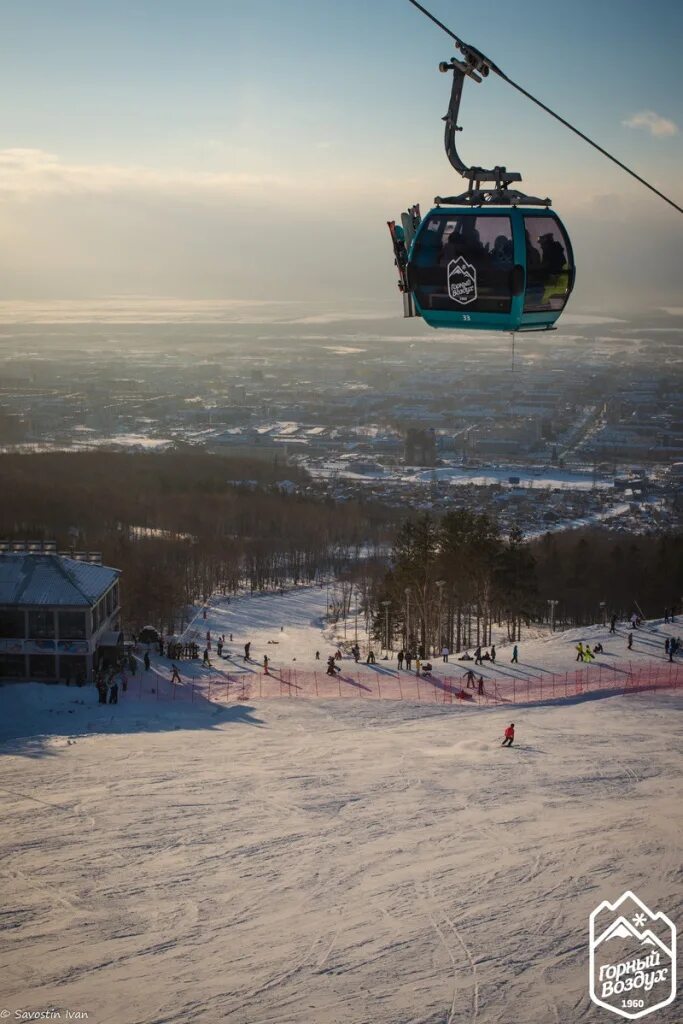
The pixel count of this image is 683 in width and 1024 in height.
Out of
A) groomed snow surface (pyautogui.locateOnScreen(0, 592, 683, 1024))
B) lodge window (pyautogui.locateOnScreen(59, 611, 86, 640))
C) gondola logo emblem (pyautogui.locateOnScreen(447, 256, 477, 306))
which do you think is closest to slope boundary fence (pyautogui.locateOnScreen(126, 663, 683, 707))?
groomed snow surface (pyautogui.locateOnScreen(0, 592, 683, 1024))

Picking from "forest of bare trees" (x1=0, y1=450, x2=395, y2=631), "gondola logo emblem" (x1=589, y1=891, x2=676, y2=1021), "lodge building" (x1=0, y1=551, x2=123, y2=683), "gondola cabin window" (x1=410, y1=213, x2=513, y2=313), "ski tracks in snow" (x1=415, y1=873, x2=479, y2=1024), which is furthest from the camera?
"forest of bare trees" (x1=0, y1=450, x2=395, y2=631)

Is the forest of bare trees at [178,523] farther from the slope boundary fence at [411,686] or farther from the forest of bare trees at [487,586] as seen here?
the slope boundary fence at [411,686]

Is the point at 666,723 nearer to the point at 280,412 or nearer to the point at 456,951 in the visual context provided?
the point at 456,951

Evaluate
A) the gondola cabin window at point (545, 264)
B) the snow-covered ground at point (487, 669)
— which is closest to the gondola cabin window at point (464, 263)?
the gondola cabin window at point (545, 264)

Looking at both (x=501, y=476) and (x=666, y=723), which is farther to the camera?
(x=501, y=476)

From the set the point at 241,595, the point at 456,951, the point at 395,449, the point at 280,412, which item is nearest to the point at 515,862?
the point at 456,951

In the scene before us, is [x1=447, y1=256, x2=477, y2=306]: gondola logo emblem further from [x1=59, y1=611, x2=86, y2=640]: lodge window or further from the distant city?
the distant city

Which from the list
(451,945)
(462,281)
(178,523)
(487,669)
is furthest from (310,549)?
(462,281)
